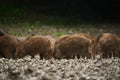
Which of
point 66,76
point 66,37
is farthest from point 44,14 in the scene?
point 66,76

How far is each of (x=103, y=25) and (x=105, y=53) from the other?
252 inches

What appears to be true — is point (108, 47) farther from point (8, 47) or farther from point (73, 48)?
point (8, 47)

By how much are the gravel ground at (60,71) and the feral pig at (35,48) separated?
0.47m

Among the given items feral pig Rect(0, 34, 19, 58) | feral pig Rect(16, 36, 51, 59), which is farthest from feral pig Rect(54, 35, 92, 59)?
feral pig Rect(0, 34, 19, 58)

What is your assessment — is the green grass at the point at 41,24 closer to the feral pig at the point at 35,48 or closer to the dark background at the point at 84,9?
the dark background at the point at 84,9

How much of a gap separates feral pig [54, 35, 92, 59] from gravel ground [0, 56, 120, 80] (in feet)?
1.72

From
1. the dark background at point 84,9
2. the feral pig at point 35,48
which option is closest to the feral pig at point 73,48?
the feral pig at point 35,48

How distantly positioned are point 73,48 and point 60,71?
3.23ft

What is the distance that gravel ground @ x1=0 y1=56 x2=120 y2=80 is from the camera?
10.3 feet

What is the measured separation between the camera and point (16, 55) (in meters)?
4.36

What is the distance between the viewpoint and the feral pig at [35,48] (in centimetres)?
427

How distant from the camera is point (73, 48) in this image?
4301 mm

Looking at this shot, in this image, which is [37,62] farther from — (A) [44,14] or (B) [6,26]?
(A) [44,14]

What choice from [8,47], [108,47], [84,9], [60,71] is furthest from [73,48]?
[84,9]
